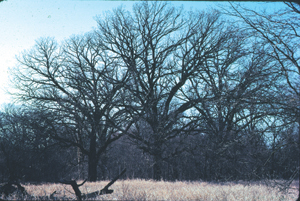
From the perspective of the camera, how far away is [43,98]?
1714cm

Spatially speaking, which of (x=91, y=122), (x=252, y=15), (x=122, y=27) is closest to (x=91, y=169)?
(x=91, y=122)

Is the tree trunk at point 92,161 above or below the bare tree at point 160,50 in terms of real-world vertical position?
below

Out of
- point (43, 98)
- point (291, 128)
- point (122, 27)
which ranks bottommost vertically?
point (291, 128)

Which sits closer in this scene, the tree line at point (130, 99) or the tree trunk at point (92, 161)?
the tree line at point (130, 99)

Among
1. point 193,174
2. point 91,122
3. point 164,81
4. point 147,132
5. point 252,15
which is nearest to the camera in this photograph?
point 252,15

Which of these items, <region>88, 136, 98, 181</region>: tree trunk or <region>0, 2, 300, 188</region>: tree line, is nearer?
<region>0, 2, 300, 188</region>: tree line

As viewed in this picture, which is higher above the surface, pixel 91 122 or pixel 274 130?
pixel 91 122

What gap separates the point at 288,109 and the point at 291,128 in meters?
1.12

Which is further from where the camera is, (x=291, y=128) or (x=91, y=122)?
(x=91, y=122)

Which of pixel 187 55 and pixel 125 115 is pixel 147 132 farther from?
pixel 187 55

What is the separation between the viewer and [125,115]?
15.0 meters

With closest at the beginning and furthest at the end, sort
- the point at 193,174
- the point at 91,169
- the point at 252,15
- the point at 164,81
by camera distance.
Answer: the point at 252,15 < the point at 164,81 < the point at 91,169 < the point at 193,174

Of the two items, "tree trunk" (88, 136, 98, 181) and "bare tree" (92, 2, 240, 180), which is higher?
"bare tree" (92, 2, 240, 180)

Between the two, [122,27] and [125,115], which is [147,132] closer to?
[125,115]
